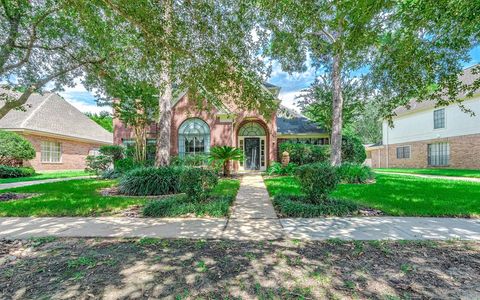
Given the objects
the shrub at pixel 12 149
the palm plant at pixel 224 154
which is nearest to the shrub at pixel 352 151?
the palm plant at pixel 224 154

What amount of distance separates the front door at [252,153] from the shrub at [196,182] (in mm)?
11393

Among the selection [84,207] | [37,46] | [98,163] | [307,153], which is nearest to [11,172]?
[98,163]

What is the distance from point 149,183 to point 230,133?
8665mm

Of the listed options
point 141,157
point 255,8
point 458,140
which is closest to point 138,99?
point 141,157

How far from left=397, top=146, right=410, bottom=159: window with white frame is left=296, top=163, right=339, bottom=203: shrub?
2292cm

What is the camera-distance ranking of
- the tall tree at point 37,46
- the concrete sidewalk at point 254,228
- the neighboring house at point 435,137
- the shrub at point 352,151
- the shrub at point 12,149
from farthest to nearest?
the neighboring house at point 435,137, the shrub at point 352,151, the shrub at point 12,149, the tall tree at point 37,46, the concrete sidewalk at point 254,228

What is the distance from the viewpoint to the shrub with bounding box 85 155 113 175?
13188mm

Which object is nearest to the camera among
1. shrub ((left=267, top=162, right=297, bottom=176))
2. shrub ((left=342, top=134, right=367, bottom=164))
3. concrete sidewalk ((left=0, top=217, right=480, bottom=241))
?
concrete sidewalk ((left=0, top=217, right=480, bottom=241))

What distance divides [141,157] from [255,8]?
985 centimetres

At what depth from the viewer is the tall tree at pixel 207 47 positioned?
16.8ft

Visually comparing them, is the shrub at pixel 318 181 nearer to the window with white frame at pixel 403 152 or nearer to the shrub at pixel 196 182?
the shrub at pixel 196 182

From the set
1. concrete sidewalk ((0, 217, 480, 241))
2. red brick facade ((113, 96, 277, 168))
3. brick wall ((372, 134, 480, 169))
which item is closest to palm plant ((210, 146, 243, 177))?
red brick facade ((113, 96, 277, 168))

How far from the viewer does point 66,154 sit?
20703 mm

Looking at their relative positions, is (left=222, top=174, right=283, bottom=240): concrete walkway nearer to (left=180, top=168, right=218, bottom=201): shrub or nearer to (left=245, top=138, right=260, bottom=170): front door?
(left=180, top=168, right=218, bottom=201): shrub
